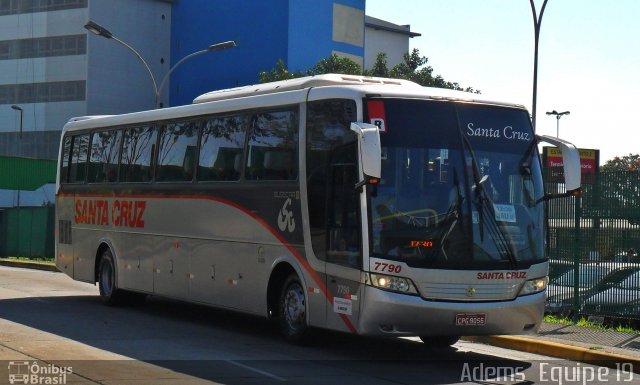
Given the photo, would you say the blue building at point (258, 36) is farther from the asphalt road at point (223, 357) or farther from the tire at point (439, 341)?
the tire at point (439, 341)

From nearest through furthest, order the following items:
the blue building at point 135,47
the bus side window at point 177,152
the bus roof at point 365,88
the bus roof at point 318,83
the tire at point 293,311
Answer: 1. the bus roof at point 365,88
2. the tire at point 293,311
3. the bus roof at point 318,83
4. the bus side window at point 177,152
5. the blue building at point 135,47

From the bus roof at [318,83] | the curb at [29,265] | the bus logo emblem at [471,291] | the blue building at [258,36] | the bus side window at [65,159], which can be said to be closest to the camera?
the bus logo emblem at [471,291]

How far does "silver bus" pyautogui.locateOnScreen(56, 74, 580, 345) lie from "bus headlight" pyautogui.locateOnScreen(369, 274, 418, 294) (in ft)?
0.06

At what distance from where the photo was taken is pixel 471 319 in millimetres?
12367

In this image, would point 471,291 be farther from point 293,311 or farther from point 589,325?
point 589,325

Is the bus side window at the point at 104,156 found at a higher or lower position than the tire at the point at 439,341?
higher

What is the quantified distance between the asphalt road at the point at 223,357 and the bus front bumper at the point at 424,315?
1.51 feet

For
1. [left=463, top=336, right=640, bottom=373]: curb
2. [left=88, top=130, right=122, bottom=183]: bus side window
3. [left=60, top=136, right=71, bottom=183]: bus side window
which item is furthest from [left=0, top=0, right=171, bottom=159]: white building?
[left=463, top=336, right=640, bottom=373]: curb

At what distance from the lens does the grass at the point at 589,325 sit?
1602 centimetres

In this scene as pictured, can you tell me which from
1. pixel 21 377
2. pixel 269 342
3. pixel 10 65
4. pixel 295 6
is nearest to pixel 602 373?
pixel 269 342

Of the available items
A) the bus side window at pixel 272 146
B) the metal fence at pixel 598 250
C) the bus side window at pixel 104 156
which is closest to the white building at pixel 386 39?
the bus side window at pixel 104 156

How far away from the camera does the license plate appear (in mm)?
12328

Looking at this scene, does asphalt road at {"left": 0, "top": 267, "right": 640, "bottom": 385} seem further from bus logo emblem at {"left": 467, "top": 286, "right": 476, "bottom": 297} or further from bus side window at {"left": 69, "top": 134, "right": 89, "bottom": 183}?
bus side window at {"left": 69, "top": 134, "right": 89, "bottom": 183}

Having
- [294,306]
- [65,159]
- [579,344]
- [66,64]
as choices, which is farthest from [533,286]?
[66,64]
